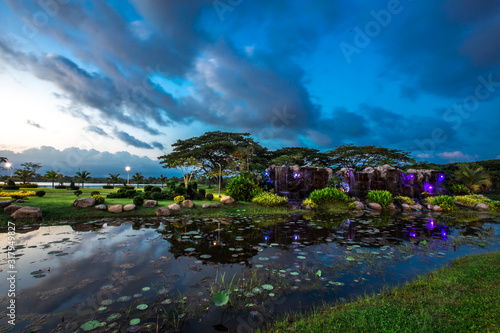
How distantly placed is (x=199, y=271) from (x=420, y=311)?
347cm

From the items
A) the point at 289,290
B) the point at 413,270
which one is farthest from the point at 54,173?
the point at 413,270

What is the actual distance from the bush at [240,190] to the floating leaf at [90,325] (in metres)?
11.5

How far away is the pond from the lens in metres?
2.64

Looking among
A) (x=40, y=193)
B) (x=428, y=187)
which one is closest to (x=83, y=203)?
(x=40, y=193)

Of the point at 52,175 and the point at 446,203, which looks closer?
the point at 446,203

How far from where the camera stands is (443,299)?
266cm

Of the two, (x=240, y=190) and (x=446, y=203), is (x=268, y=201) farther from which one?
(x=446, y=203)

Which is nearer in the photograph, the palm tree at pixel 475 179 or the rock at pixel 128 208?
the rock at pixel 128 208

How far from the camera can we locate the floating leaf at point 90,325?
7.68ft

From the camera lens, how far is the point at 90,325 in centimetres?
240

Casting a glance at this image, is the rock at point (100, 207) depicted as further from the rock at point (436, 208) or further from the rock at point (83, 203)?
the rock at point (436, 208)

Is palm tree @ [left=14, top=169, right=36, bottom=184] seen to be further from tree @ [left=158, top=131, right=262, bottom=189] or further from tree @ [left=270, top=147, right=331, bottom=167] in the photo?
tree @ [left=270, top=147, right=331, bottom=167]

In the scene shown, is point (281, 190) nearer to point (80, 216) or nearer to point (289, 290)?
point (80, 216)

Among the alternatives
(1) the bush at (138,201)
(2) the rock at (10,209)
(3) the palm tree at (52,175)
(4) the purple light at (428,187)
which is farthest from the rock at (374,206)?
(3) the palm tree at (52,175)
